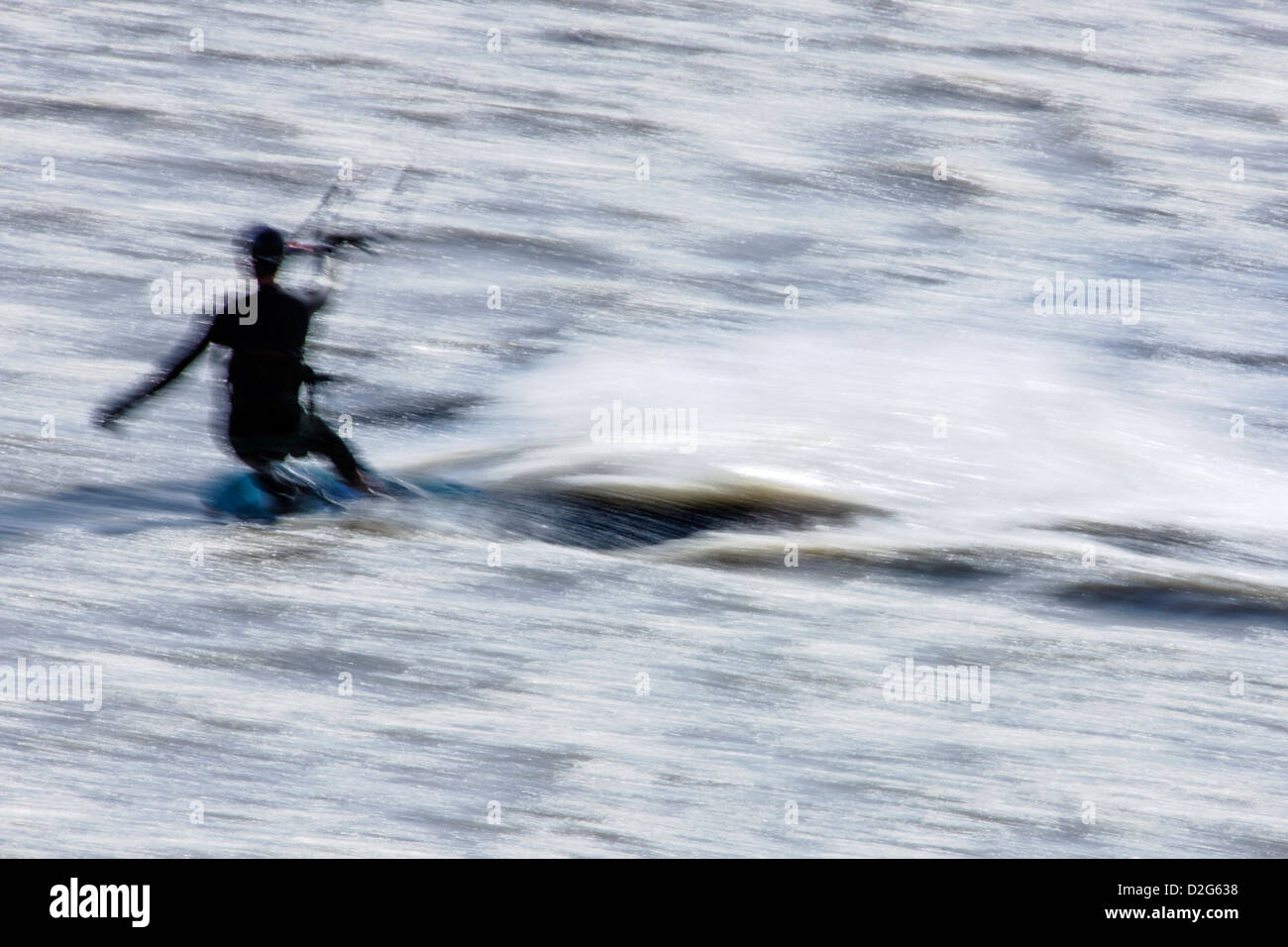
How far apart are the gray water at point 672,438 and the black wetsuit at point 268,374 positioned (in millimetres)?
609

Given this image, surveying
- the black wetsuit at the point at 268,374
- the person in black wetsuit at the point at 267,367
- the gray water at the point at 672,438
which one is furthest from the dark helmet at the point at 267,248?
the gray water at the point at 672,438

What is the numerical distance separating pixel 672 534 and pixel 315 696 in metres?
2.41

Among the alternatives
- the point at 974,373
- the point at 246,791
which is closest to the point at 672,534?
the point at 246,791

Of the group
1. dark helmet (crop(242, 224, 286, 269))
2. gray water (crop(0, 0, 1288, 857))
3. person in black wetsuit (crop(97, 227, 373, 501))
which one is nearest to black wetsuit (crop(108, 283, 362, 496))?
person in black wetsuit (crop(97, 227, 373, 501))

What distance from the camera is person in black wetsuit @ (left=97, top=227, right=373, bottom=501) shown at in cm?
711

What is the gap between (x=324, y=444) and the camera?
7789 mm

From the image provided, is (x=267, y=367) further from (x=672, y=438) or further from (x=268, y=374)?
(x=672, y=438)

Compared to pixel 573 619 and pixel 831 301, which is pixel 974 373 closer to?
pixel 831 301

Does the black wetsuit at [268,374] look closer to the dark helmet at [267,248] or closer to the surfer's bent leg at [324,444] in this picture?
the surfer's bent leg at [324,444]

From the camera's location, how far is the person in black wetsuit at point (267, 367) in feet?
23.3

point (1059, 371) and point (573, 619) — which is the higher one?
point (1059, 371)

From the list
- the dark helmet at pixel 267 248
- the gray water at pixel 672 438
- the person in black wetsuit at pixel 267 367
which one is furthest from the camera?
the person in black wetsuit at pixel 267 367

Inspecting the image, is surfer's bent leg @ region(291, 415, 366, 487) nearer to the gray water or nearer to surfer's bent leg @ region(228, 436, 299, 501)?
surfer's bent leg @ region(228, 436, 299, 501)

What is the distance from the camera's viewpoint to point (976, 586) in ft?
27.7
